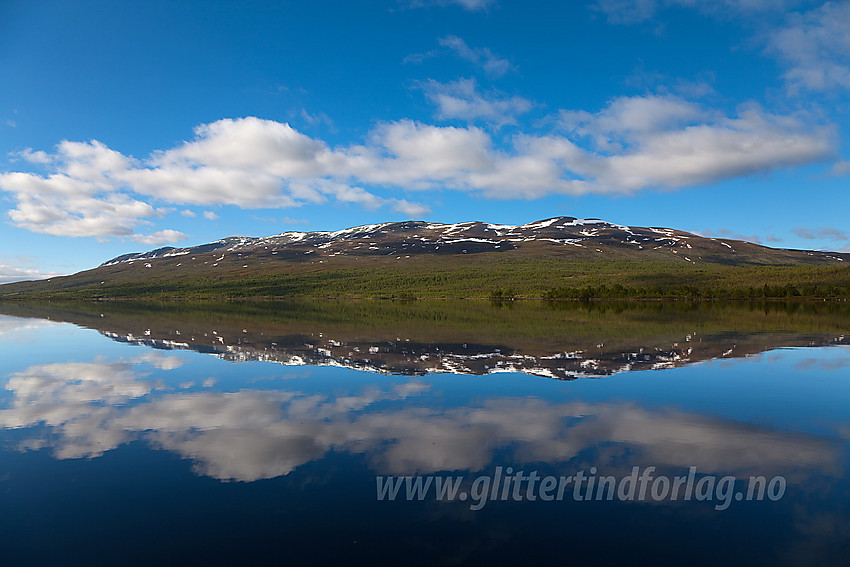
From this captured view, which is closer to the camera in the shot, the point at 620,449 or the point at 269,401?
the point at 620,449

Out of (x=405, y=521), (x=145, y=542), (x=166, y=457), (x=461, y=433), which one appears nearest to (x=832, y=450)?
(x=461, y=433)

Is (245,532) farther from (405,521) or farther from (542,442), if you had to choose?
(542,442)

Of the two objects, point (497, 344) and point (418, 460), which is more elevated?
point (497, 344)

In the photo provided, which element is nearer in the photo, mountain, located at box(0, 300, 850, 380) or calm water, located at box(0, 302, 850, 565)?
calm water, located at box(0, 302, 850, 565)

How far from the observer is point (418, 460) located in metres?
11.7

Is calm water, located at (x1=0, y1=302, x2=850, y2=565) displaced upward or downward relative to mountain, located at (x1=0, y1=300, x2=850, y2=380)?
downward

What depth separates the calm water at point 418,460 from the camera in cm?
809

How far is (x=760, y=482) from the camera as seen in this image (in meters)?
10.5

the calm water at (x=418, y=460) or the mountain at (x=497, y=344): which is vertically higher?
→ the mountain at (x=497, y=344)

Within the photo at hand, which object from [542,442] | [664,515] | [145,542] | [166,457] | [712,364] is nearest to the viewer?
[145,542]

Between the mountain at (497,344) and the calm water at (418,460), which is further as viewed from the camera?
the mountain at (497,344)

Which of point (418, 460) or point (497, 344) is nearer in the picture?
point (418, 460)

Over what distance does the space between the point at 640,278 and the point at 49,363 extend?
164 metres

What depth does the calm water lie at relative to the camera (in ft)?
26.6
